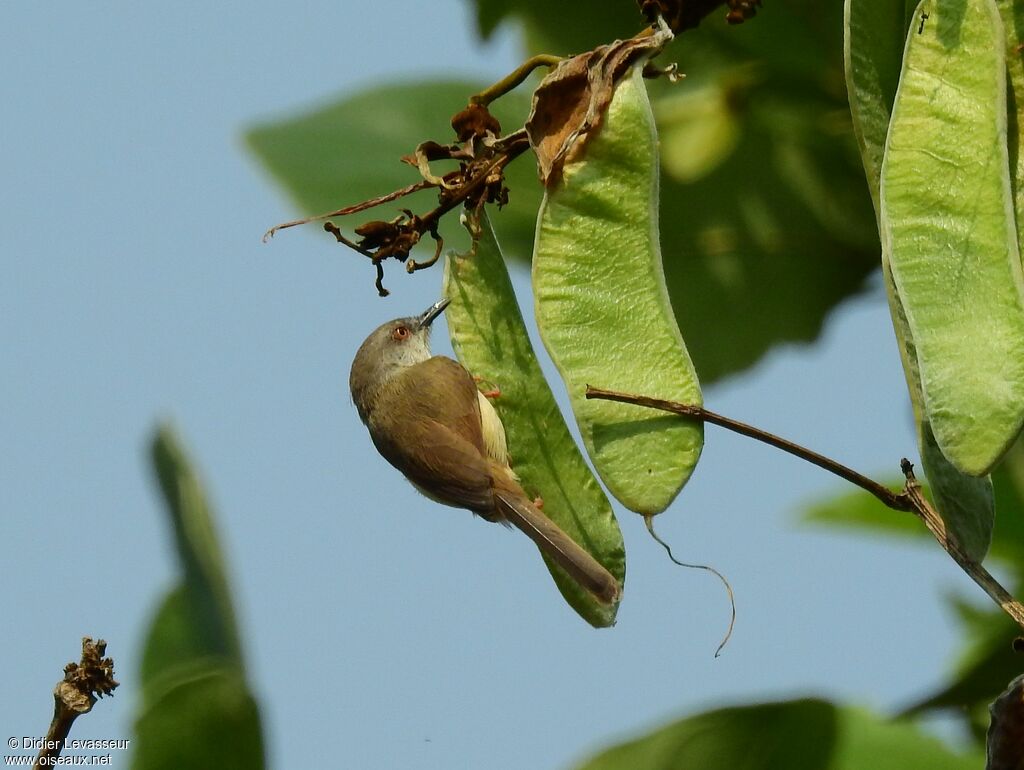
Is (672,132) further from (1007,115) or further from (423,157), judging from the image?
(1007,115)

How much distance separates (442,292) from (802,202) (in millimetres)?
1103

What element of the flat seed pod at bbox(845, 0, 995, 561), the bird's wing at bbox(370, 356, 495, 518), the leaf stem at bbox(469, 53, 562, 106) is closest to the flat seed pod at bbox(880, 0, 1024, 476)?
the flat seed pod at bbox(845, 0, 995, 561)

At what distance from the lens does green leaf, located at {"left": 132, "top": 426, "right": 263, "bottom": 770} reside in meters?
2.38

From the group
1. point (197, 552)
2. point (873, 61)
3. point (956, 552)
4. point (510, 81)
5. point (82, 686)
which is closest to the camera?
point (82, 686)

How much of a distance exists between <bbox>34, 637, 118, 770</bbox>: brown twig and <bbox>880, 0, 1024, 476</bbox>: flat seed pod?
1213mm

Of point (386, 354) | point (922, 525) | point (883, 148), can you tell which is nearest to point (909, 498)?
point (883, 148)

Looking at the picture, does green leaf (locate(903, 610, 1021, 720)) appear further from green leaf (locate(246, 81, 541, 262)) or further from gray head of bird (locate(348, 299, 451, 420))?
gray head of bird (locate(348, 299, 451, 420))

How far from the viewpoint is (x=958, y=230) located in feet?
7.29

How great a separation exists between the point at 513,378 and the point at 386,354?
5.27 ft

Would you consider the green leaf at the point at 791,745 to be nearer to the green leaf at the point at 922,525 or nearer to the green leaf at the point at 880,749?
the green leaf at the point at 880,749

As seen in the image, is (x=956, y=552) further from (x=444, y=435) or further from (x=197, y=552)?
(x=444, y=435)

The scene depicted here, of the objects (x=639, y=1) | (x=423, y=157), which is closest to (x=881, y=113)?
(x=639, y=1)

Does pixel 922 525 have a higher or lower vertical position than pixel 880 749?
higher

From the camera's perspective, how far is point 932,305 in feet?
7.24
